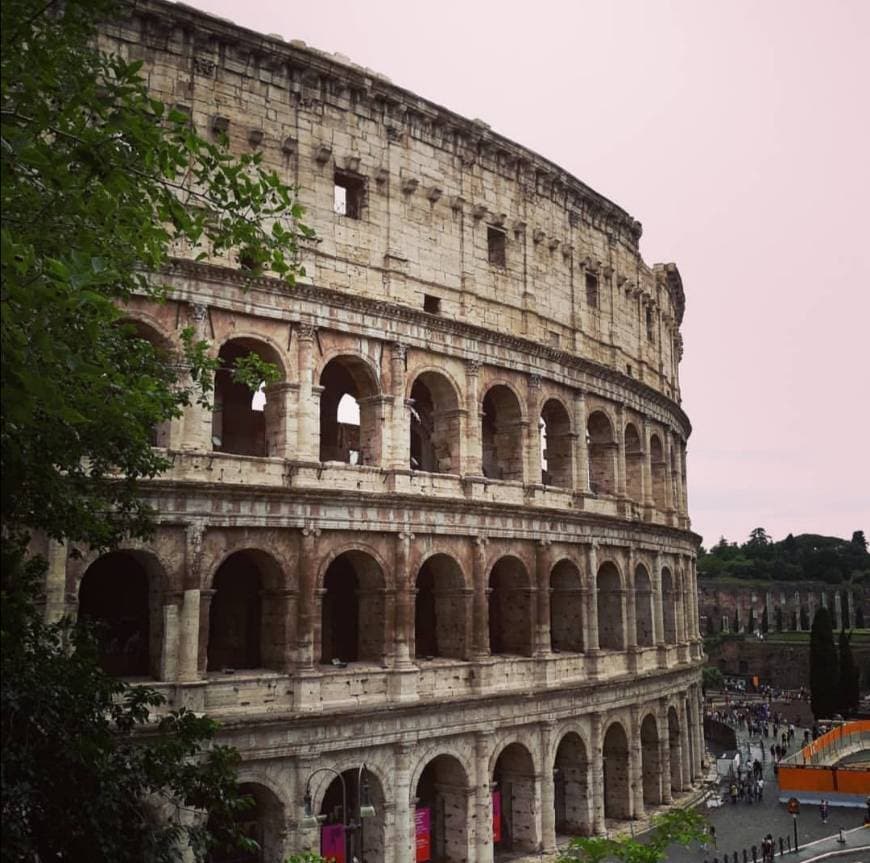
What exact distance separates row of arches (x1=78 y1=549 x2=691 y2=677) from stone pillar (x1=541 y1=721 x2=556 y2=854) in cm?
196

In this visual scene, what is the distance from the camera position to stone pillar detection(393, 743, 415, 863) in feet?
66.6

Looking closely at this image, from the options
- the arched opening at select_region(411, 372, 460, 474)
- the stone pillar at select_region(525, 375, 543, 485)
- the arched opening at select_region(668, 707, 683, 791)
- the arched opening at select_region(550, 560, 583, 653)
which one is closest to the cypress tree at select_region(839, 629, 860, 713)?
the arched opening at select_region(668, 707, 683, 791)

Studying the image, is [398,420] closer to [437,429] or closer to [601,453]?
[437,429]

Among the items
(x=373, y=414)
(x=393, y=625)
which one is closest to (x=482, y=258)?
(x=373, y=414)

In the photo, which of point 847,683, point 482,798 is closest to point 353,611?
point 482,798

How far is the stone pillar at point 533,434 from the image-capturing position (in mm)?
24922

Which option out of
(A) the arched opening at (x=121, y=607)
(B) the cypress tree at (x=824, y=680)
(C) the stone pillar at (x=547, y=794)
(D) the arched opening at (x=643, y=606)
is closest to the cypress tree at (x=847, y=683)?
(B) the cypress tree at (x=824, y=680)

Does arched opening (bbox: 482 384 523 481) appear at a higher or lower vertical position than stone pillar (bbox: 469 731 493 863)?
higher

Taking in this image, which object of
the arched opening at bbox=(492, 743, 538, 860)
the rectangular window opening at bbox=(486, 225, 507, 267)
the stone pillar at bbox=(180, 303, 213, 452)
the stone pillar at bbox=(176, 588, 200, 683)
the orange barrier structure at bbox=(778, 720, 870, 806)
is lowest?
the orange barrier structure at bbox=(778, 720, 870, 806)

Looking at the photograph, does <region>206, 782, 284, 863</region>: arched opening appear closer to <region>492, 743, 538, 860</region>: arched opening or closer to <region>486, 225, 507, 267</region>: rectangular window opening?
<region>492, 743, 538, 860</region>: arched opening

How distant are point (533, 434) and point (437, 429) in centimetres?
280

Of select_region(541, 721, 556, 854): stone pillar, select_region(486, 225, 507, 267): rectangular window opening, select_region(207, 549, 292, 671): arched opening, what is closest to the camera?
select_region(207, 549, 292, 671): arched opening

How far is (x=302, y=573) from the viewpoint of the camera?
19875 millimetres

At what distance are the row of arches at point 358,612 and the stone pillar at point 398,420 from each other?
2.23 m
